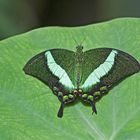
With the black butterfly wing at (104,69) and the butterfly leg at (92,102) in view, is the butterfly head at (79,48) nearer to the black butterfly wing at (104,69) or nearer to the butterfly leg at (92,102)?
the black butterfly wing at (104,69)

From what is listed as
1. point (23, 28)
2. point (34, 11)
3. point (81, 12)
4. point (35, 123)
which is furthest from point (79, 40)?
point (81, 12)

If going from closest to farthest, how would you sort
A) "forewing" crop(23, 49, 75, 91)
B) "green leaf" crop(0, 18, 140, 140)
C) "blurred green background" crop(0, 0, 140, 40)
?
"green leaf" crop(0, 18, 140, 140)
"forewing" crop(23, 49, 75, 91)
"blurred green background" crop(0, 0, 140, 40)

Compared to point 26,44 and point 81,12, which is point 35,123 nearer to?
point 26,44

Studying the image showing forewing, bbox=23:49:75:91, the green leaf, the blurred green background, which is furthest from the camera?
the blurred green background

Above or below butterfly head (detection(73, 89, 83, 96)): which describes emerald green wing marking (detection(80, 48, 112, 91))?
above

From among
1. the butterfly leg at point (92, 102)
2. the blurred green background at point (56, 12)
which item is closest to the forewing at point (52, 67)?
the butterfly leg at point (92, 102)

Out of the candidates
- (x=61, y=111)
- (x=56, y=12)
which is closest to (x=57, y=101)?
(x=61, y=111)

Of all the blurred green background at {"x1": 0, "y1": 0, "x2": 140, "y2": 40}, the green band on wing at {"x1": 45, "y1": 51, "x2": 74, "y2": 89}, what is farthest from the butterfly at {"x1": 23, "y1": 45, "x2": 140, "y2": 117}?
the blurred green background at {"x1": 0, "y1": 0, "x2": 140, "y2": 40}

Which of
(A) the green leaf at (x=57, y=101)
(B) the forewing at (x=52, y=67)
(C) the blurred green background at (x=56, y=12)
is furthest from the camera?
(C) the blurred green background at (x=56, y=12)

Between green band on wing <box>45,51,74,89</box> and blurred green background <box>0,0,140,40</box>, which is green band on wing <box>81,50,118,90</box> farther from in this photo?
blurred green background <box>0,0,140,40</box>
